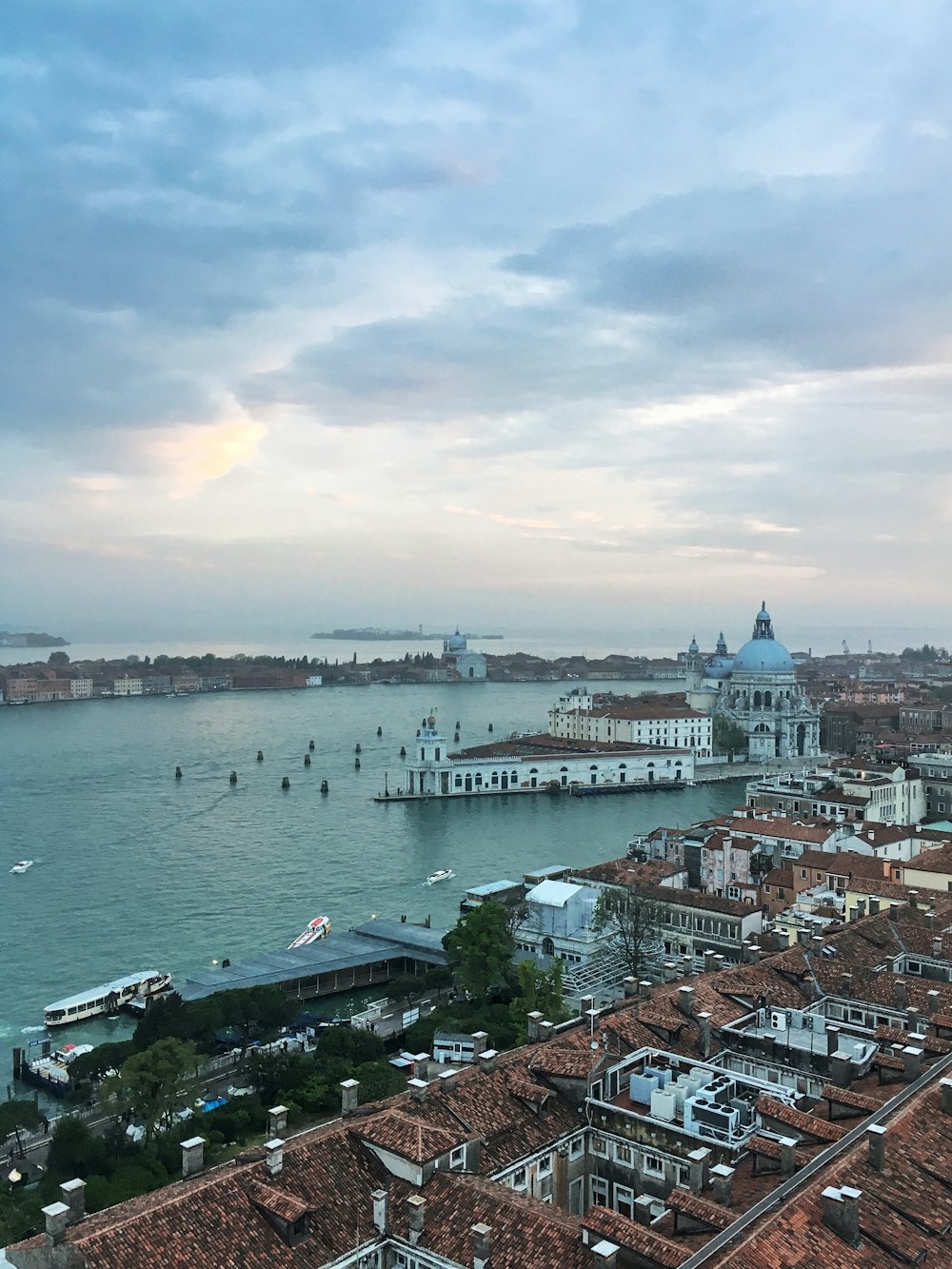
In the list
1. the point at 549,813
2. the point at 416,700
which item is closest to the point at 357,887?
the point at 549,813

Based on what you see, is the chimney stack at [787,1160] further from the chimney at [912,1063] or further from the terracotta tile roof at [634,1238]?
the chimney at [912,1063]

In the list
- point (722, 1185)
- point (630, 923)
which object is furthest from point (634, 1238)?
point (630, 923)

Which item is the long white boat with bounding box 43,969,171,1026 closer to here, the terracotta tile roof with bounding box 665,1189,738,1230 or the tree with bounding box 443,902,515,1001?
the tree with bounding box 443,902,515,1001

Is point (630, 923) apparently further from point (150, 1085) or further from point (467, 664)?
point (467, 664)

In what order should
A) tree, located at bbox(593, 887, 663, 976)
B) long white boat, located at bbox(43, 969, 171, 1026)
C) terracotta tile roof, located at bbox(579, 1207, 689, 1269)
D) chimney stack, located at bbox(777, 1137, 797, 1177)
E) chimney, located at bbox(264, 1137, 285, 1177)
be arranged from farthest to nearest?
long white boat, located at bbox(43, 969, 171, 1026) → tree, located at bbox(593, 887, 663, 976) → chimney stack, located at bbox(777, 1137, 797, 1177) → chimney, located at bbox(264, 1137, 285, 1177) → terracotta tile roof, located at bbox(579, 1207, 689, 1269)

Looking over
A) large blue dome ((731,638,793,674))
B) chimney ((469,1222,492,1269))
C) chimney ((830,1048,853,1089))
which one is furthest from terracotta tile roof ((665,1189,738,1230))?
large blue dome ((731,638,793,674))

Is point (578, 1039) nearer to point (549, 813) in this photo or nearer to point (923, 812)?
point (923, 812)
